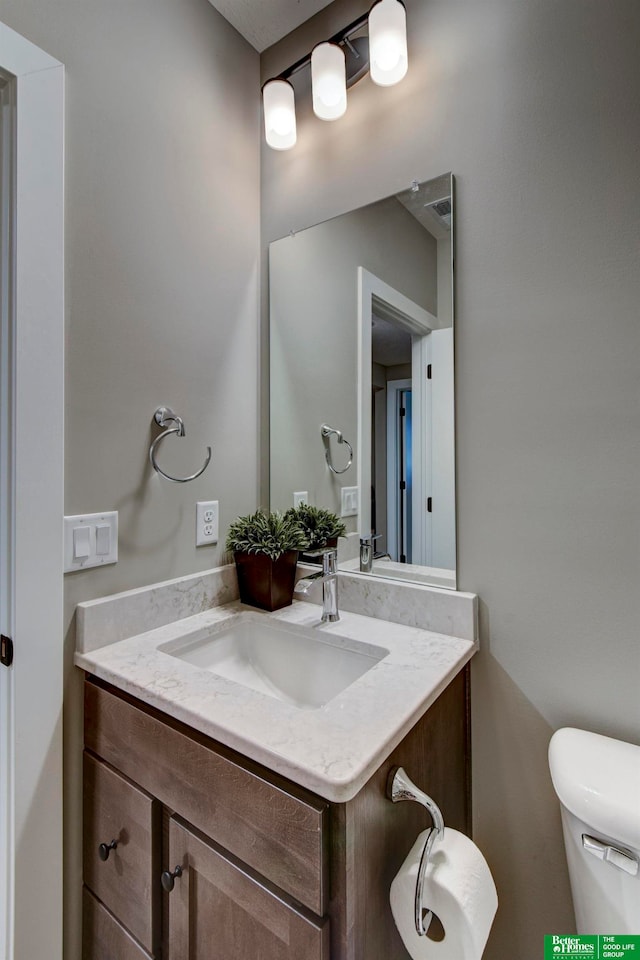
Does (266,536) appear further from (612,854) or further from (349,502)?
(612,854)

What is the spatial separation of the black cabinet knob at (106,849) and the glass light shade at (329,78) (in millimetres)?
1766

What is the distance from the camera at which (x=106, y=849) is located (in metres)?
0.91

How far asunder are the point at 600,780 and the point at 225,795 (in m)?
0.62

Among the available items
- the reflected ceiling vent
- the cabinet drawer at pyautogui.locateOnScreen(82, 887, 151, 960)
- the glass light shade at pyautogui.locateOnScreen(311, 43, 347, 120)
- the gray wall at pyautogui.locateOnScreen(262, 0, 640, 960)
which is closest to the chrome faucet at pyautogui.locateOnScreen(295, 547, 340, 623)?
the gray wall at pyautogui.locateOnScreen(262, 0, 640, 960)

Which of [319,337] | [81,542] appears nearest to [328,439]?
[319,337]

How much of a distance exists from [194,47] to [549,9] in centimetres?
88

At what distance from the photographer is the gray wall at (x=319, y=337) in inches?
49.2

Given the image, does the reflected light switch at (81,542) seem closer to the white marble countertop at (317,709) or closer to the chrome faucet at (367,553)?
the white marble countertop at (317,709)

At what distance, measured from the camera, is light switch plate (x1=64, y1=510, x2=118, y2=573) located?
0.98 m

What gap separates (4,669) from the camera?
0.92m

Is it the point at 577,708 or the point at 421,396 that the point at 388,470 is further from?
the point at 577,708

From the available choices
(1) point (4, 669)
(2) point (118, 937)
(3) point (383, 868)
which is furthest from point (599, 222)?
(2) point (118, 937)

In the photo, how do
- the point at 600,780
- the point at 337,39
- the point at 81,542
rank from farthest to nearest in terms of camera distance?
the point at 337,39
the point at 81,542
the point at 600,780

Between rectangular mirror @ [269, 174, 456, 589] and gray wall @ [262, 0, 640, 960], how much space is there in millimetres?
62
